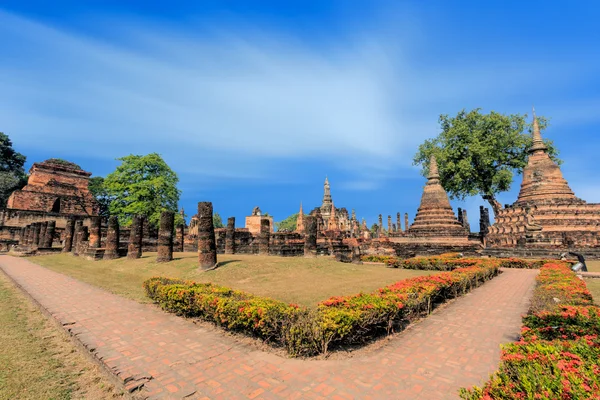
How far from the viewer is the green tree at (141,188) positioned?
33.6m

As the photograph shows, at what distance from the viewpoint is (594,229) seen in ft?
75.2

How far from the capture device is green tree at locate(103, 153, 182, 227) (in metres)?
33.6

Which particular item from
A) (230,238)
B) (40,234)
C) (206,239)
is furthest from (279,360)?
(40,234)

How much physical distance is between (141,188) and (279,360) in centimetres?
3413

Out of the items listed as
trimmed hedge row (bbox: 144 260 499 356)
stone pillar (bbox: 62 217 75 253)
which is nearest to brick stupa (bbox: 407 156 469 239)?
trimmed hedge row (bbox: 144 260 499 356)

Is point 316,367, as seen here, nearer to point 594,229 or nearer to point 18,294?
point 18,294

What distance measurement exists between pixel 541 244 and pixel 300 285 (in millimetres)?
19501

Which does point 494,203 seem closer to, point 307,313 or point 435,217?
point 435,217

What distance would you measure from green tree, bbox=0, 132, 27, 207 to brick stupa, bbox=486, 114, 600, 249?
57567 millimetres

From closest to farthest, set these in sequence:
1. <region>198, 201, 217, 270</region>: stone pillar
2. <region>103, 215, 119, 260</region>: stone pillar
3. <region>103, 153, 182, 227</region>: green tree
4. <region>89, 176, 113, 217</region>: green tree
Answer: <region>198, 201, 217, 270</region>: stone pillar → <region>103, 215, 119, 260</region>: stone pillar → <region>103, 153, 182, 227</region>: green tree → <region>89, 176, 113, 217</region>: green tree

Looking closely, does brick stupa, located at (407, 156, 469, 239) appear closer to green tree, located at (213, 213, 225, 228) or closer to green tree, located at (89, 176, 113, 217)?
green tree, located at (89, 176, 113, 217)

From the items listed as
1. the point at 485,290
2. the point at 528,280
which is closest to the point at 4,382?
the point at 485,290

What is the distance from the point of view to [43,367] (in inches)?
169

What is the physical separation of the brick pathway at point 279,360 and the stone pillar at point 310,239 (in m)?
12.4
